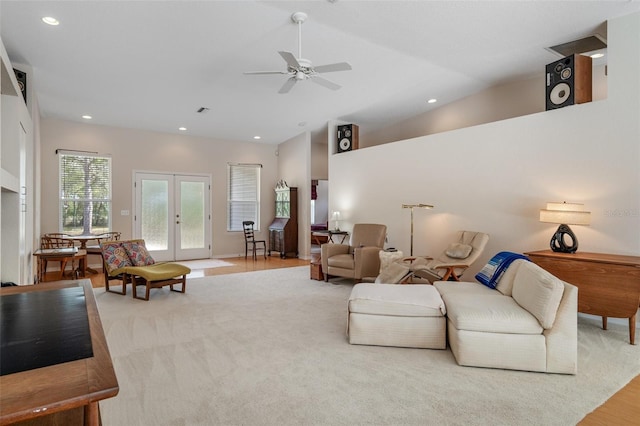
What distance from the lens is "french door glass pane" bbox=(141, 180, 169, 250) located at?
769 cm

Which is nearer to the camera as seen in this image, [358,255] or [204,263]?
[358,255]

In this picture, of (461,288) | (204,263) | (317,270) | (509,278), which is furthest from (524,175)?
(204,263)

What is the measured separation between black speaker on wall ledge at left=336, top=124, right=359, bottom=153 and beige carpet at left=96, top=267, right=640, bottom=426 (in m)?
4.60

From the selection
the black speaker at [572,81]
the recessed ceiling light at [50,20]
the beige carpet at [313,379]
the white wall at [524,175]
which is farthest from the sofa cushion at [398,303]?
the recessed ceiling light at [50,20]

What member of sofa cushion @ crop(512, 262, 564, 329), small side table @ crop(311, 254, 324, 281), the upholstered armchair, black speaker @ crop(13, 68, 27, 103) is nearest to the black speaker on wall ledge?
the upholstered armchair

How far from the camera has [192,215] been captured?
8.29 meters

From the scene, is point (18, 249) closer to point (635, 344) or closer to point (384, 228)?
point (384, 228)

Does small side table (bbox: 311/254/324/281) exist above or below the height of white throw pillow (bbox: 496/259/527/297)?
below

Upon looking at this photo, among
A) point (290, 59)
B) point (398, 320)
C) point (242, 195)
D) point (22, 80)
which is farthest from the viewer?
point (242, 195)

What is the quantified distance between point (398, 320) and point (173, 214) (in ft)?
22.2

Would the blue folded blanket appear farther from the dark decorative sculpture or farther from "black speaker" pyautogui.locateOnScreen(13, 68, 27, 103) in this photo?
"black speaker" pyautogui.locateOnScreen(13, 68, 27, 103)

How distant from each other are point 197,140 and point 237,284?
4.52 metres

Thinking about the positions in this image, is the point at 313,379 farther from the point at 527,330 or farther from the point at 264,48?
the point at 264,48

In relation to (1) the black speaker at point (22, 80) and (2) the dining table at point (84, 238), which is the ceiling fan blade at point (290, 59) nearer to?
(1) the black speaker at point (22, 80)
